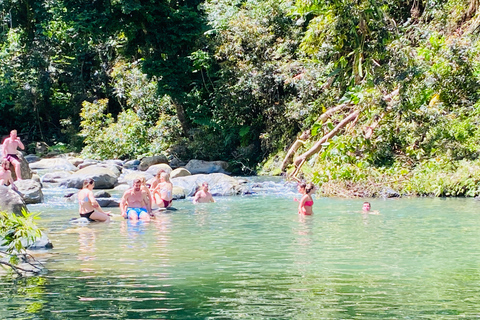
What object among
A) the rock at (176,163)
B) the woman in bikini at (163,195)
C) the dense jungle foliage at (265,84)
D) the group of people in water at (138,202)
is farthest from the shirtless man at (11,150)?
the rock at (176,163)

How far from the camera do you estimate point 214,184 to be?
2103cm

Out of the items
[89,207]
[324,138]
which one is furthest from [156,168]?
[89,207]

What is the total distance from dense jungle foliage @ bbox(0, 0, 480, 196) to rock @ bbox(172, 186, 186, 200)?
385 centimetres

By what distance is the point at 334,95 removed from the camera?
2364 centimetres

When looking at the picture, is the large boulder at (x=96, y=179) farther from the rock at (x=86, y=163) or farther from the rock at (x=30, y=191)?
the rock at (x=86, y=163)

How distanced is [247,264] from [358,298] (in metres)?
2.45

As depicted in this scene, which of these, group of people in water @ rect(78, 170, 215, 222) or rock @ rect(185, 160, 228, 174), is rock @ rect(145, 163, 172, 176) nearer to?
rock @ rect(185, 160, 228, 174)

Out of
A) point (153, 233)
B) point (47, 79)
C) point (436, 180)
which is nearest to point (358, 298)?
point (153, 233)

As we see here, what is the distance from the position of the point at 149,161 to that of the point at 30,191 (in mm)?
10095

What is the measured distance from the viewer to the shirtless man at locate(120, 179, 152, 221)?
14.7 metres

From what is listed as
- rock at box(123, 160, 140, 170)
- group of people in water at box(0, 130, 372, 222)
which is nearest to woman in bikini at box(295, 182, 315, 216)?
group of people in water at box(0, 130, 372, 222)

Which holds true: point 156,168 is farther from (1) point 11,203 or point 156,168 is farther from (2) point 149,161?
(1) point 11,203

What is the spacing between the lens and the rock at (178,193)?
19.6 m

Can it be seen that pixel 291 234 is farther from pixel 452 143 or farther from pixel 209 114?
pixel 209 114
